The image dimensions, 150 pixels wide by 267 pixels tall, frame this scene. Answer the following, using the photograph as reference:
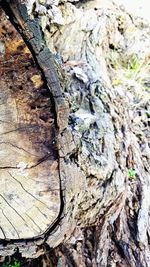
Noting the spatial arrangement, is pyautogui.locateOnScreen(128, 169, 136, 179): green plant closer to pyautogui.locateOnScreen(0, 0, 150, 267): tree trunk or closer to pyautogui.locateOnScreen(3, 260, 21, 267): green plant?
pyautogui.locateOnScreen(0, 0, 150, 267): tree trunk

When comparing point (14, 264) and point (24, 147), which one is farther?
point (14, 264)

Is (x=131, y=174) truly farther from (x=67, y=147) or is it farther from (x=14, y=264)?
(x=67, y=147)

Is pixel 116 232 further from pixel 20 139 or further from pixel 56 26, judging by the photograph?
pixel 56 26

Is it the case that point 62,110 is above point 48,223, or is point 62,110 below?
above

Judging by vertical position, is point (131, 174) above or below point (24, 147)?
below

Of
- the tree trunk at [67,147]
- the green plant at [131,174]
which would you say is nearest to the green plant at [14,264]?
the tree trunk at [67,147]

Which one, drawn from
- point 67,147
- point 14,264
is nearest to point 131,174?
point 14,264

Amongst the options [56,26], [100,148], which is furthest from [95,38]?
[100,148]

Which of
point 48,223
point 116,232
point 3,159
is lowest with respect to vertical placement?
point 116,232
